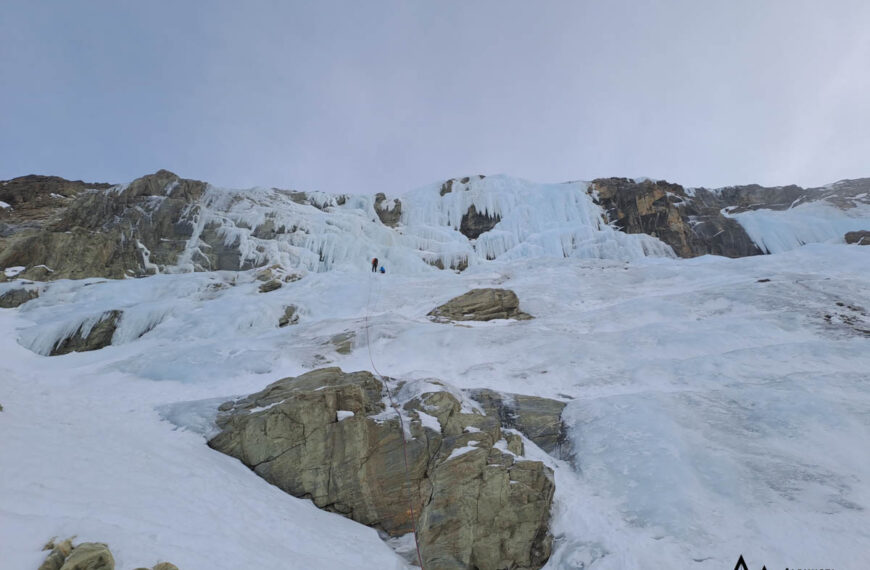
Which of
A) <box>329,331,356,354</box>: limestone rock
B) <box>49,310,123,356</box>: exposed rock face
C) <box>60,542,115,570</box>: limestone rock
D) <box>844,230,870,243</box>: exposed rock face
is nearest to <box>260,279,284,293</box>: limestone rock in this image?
<box>49,310,123,356</box>: exposed rock face

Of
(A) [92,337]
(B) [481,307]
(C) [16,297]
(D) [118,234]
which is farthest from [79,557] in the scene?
(D) [118,234]

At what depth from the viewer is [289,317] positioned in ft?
70.0

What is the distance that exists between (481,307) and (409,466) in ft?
41.3

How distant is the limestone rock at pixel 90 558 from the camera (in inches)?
170

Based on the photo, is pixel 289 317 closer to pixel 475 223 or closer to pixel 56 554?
pixel 56 554

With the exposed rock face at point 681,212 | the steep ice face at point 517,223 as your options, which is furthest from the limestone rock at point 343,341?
the exposed rock face at point 681,212

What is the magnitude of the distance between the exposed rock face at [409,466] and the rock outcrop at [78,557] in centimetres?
456

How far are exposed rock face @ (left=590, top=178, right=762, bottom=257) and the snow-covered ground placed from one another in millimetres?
25400

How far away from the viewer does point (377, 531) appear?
854 centimetres

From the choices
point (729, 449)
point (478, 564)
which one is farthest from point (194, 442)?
point (729, 449)

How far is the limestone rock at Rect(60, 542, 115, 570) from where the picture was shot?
4328 millimetres

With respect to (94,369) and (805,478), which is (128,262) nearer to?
(94,369)

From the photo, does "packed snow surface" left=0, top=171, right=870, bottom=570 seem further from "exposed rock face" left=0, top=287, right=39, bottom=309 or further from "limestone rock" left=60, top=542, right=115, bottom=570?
"exposed rock face" left=0, top=287, right=39, bottom=309

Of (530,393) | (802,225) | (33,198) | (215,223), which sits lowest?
(530,393)
